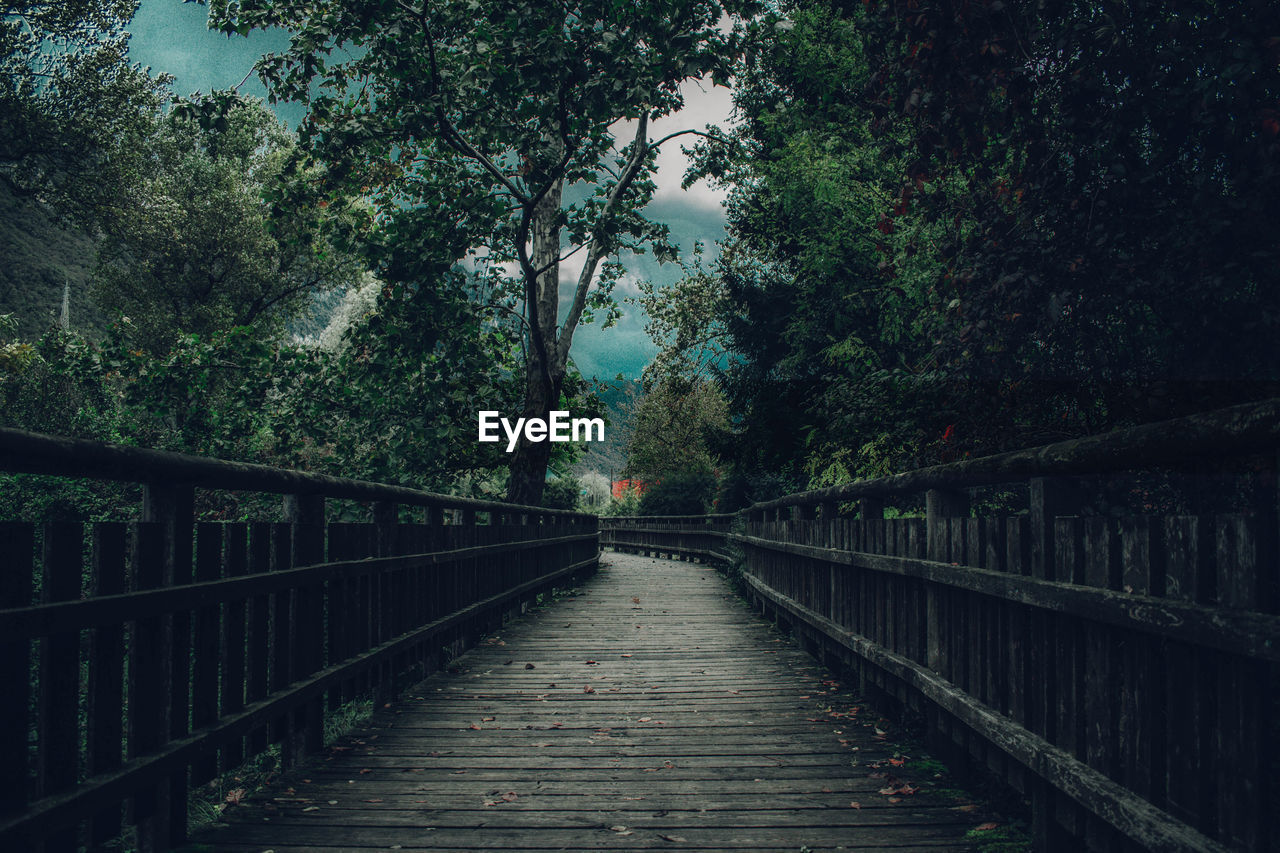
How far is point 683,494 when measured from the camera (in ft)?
107

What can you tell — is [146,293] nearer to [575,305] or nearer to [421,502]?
[575,305]

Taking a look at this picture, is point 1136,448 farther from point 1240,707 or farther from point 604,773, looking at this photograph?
point 604,773

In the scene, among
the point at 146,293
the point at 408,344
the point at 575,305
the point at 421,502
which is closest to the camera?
the point at 421,502

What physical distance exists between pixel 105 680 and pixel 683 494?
30.1 meters

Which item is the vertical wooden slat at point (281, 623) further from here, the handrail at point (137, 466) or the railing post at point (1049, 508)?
the railing post at point (1049, 508)

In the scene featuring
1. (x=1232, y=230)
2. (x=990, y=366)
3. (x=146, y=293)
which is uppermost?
A: (x=146, y=293)

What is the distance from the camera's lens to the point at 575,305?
16.6 meters

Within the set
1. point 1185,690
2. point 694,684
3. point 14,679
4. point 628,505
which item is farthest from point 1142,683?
point 628,505

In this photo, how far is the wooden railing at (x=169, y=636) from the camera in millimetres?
2330

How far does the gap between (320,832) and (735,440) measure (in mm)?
18179

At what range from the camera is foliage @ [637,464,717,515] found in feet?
105

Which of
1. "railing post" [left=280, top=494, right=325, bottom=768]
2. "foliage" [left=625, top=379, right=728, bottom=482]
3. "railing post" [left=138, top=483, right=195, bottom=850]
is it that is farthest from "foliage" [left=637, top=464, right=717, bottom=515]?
"railing post" [left=138, top=483, right=195, bottom=850]

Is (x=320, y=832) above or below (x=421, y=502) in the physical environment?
below

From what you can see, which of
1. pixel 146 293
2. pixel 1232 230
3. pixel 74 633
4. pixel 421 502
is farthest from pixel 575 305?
pixel 146 293
